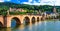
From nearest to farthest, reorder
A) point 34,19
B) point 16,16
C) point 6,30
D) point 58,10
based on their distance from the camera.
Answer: point 6,30 → point 16,16 → point 34,19 → point 58,10

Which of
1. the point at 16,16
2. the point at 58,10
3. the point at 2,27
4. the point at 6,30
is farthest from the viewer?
the point at 58,10

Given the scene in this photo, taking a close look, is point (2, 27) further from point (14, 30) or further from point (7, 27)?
point (14, 30)

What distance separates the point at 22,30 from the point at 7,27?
13.0 feet

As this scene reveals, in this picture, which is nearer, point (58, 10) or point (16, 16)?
point (16, 16)

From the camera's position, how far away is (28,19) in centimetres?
5809

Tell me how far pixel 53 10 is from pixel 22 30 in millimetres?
72924

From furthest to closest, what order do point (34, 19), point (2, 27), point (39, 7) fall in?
point (39, 7), point (34, 19), point (2, 27)

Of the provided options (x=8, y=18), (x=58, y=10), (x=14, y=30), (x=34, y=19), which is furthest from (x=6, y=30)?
(x=58, y=10)

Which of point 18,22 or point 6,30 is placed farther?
point 18,22

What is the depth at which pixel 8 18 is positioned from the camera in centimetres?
3922

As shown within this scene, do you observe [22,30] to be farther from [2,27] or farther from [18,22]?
[18,22]

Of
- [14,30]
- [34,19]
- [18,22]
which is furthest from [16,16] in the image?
[34,19]

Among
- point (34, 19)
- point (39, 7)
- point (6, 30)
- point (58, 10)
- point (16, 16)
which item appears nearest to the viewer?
point (6, 30)

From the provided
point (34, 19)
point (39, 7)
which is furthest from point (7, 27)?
point (39, 7)
